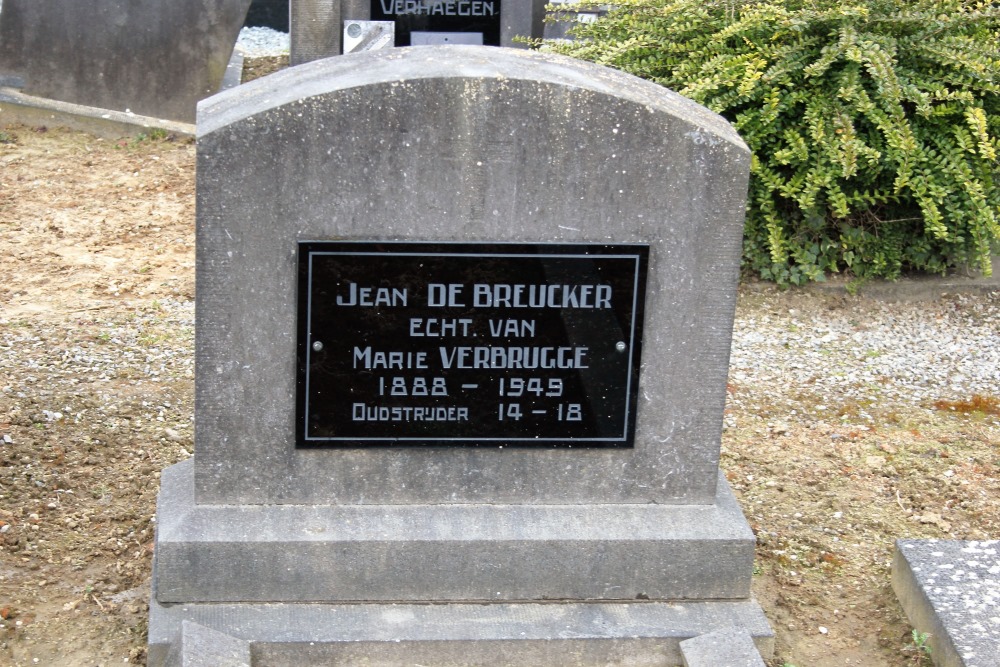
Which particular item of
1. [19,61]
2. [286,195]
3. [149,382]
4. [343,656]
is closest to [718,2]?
[149,382]

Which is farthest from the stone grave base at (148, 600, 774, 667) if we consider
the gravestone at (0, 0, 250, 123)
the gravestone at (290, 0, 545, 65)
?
the gravestone at (0, 0, 250, 123)

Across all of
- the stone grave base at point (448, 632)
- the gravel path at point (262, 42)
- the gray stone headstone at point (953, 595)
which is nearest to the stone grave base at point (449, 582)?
the stone grave base at point (448, 632)

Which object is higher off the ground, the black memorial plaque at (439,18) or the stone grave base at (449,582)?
the black memorial plaque at (439,18)

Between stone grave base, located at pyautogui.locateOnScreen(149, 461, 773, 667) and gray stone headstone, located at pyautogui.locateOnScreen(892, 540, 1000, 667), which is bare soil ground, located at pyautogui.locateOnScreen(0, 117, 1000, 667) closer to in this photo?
gray stone headstone, located at pyautogui.locateOnScreen(892, 540, 1000, 667)

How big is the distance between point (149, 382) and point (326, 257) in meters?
2.15

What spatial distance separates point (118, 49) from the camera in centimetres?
900

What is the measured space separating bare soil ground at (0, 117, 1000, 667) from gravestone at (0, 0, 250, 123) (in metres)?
2.50

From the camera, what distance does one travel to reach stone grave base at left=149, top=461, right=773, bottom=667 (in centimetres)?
328

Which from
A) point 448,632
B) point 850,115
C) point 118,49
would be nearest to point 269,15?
point 118,49

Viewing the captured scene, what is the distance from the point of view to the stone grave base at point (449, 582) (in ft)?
10.8

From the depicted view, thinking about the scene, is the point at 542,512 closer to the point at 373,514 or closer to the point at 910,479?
the point at 373,514

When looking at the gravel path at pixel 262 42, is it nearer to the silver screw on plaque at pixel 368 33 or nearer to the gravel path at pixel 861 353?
the silver screw on plaque at pixel 368 33

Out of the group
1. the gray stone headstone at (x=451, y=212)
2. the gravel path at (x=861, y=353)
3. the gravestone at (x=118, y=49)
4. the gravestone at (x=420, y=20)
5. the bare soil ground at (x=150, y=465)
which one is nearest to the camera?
the gray stone headstone at (x=451, y=212)

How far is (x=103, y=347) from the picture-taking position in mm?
5375
